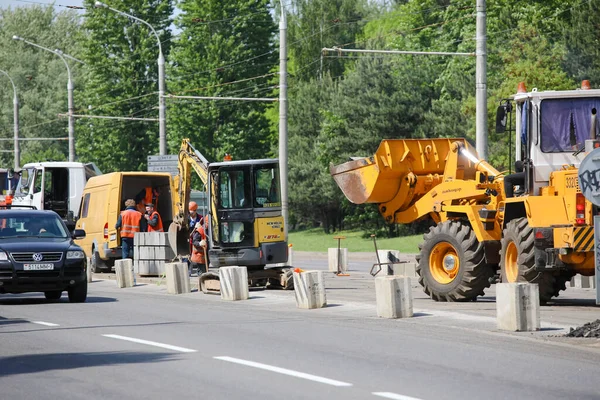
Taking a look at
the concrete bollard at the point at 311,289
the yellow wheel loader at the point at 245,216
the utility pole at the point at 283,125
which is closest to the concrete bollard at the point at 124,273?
the yellow wheel loader at the point at 245,216

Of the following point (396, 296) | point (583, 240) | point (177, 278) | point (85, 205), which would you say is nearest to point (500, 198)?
point (583, 240)

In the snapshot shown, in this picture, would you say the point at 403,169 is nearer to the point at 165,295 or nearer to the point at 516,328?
the point at 165,295

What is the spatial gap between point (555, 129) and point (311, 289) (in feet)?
15.0

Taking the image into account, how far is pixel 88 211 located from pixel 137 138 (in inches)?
1993

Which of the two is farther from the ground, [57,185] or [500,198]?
[57,185]

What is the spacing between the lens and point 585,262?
1905cm

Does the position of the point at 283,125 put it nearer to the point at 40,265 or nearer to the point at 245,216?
the point at 245,216

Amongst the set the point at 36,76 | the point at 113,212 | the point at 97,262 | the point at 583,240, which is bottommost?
the point at 97,262

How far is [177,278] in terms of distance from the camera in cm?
2512

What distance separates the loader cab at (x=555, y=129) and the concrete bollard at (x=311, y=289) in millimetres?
3558

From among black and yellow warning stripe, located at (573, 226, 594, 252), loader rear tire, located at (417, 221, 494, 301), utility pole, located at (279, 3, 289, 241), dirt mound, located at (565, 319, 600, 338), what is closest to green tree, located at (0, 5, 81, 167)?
utility pole, located at (279, 3, 289, 241)

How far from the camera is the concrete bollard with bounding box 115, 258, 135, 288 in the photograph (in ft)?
92.5

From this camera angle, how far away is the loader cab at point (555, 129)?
784 inches

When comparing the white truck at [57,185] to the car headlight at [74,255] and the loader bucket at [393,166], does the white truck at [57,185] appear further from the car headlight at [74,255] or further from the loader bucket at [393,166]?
the loader bucket at [393,166]
